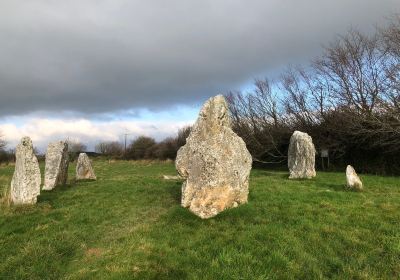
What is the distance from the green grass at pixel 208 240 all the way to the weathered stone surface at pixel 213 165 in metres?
0.40

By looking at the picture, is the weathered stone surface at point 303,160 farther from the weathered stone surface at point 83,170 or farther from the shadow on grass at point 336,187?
the weathered stone surface at point 83,170

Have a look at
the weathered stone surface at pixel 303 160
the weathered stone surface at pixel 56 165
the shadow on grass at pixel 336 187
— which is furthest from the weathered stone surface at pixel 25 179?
the weathered stone surface at pixel 303 160

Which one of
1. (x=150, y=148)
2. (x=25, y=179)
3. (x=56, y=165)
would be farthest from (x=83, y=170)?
(x=150, y=148)

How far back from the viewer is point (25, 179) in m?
13.4

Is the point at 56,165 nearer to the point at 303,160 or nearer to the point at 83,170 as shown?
the point at 83,170

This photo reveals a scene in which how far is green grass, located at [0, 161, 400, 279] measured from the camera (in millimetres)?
7578

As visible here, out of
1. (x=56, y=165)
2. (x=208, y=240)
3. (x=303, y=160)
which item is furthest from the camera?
(x=303, y=160)

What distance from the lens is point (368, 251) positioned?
8469mm

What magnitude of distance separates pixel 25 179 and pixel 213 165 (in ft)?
21.5

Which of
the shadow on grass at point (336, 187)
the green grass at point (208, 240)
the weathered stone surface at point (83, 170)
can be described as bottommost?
the green grass at point (208, 240)

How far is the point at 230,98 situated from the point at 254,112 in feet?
19.3

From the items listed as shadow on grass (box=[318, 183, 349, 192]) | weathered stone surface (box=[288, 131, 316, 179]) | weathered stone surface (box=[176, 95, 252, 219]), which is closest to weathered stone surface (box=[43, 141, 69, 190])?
weathered stone surface (box=[176, 95, 252, 219])

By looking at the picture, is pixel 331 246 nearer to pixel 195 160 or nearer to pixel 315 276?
pixel 315 276

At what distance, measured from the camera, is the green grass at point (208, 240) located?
7.58m
